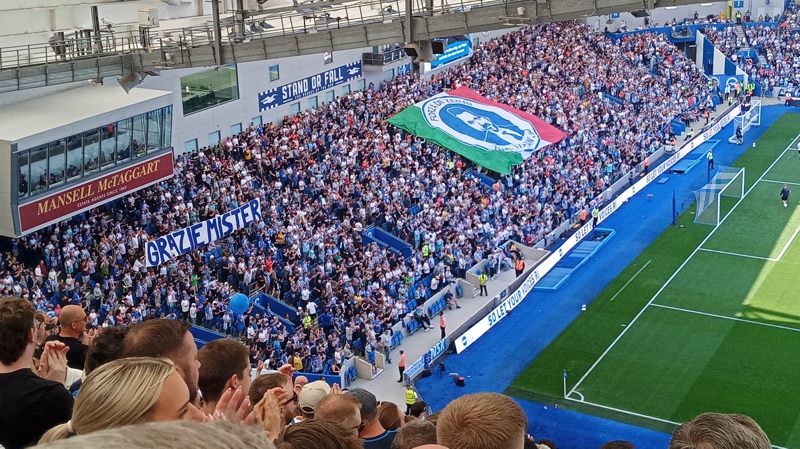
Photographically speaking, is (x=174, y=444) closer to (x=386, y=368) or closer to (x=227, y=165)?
(x=386, y=368)

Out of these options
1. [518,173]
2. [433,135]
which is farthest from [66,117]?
[518,173]

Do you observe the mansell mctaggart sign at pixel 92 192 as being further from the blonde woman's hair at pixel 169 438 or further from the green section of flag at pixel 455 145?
the blonde woman's hair at pixel 169 438

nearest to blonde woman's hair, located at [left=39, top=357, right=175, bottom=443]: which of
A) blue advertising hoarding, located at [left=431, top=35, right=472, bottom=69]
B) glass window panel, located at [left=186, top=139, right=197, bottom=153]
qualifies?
glass window panel, located at [left=186, top=139, right=197, bottom=153]

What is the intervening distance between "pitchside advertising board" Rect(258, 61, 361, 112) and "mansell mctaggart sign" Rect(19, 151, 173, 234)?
7.40m

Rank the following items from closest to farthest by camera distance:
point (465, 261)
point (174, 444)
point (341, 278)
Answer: point (174, 444), point (341, 278), point (465, 261)

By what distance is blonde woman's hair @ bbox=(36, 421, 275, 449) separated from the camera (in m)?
1.87

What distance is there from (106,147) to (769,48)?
4783 centimetres

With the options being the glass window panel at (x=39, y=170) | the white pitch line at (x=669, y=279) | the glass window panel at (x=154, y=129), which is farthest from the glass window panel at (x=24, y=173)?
the white pitch line at (x=669, y=279)

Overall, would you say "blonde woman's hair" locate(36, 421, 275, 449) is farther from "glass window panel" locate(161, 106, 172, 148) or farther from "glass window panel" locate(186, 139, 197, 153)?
"glass window panel" locate(186, 139, 197, 153)

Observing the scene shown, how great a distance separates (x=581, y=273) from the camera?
3566 cm

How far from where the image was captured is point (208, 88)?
1319 inches

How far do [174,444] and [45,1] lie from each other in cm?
2713

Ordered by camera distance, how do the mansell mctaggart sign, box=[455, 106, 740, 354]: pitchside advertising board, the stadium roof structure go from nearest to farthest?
the stadium roof structure
the mansell mctaggart sign
box=[455, 106, 740, 354]: pitchside advertising board

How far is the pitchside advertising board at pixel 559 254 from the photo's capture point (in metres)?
30.3
